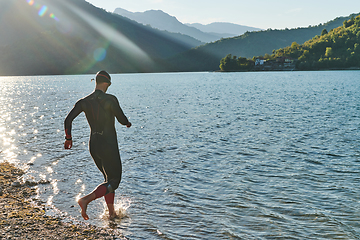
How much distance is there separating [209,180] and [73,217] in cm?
477

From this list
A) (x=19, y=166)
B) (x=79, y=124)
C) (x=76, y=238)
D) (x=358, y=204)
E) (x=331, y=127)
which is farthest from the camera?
(x=79, y=124)

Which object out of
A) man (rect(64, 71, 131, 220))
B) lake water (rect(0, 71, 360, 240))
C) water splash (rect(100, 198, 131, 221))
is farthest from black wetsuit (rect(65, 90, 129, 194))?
lake water (rect(0, 71, 360, 240))

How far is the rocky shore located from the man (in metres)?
0.44

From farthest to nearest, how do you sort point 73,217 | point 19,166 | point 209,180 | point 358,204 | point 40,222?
1. point 19,166
2. point 209,180
3. point 358,204
4. point 73,217
5. point 40,222

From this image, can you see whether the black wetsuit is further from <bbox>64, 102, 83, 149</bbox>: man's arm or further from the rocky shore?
the rocky shore

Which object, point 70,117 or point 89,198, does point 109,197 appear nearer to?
point 89,198

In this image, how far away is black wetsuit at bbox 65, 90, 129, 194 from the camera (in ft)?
20.6

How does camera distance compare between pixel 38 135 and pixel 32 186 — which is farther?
pixel 38 135

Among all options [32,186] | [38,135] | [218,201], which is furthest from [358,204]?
[38,135]

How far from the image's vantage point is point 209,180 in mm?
10492

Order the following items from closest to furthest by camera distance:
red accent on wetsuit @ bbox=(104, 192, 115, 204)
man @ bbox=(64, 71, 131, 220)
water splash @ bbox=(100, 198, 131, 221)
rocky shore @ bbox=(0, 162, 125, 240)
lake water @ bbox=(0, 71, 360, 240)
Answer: rocky shore @ bbox=(0, 162, 125, 240)
man @ bbox=(64, 71, 131, 220)
red accent on wetsuit @ bbox=(104, 192, 115, 204)
lake water @ bbox=(0, 71, 360, 240)
water splash @ bbox=(100, 198, 131, 221)

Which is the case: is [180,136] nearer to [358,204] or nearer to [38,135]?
[38,135]

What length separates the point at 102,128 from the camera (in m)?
6.43

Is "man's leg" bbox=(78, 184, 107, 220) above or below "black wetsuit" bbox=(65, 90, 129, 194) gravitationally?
below
